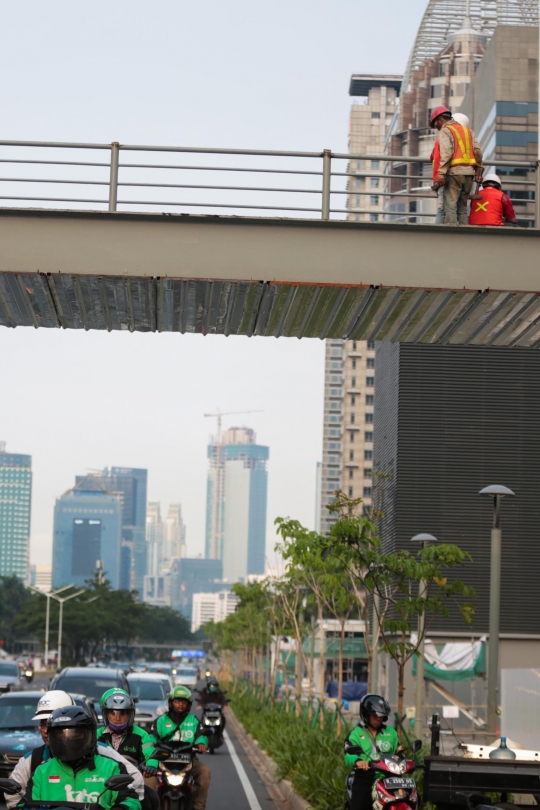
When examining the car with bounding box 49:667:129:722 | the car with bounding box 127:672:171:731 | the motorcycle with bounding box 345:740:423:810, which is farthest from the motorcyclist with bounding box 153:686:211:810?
the car with bounding box 127:672:171:731

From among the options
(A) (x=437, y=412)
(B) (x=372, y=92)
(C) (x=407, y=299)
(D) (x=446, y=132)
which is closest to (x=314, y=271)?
(C) (x=407, y=299)

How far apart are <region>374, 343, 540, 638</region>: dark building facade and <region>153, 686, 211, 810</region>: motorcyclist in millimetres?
39951

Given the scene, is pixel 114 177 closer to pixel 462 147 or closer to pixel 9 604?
pixel 462 147

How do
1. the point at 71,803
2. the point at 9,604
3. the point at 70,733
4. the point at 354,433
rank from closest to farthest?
the point at 70,733
the point at 71,803
the point at 354,433
the point at 9,604

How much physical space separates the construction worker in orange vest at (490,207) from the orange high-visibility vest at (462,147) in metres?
0.58

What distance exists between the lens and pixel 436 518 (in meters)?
53.5

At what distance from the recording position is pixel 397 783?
427 inches

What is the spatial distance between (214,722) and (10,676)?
15678mm

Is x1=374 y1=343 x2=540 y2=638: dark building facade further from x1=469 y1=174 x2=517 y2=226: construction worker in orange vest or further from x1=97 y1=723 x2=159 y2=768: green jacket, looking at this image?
x1=97 y1=723 x2=159 y2=768: green jacket

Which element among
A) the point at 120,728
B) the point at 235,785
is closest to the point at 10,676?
the point at 235,785

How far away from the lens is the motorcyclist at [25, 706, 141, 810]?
6.49m

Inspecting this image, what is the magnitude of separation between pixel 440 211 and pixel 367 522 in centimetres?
499

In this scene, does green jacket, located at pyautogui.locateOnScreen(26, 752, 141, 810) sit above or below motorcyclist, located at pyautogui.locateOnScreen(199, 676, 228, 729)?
above

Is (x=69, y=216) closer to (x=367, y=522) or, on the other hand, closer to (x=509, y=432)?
(x=367, y=522)
